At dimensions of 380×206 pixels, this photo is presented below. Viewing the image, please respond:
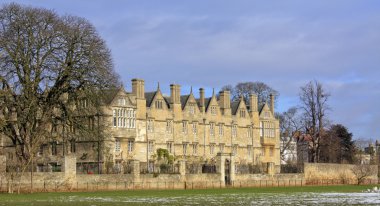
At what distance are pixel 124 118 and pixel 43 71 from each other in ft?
56.4

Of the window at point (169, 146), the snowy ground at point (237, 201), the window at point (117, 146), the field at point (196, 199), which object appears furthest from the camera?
the window at point (169, 146)

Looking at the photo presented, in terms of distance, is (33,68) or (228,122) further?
(228,122)

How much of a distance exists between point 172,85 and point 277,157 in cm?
2266

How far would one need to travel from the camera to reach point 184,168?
211ft

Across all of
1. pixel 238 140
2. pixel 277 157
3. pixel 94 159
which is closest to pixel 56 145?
pixel 94 159

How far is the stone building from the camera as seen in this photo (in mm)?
69750

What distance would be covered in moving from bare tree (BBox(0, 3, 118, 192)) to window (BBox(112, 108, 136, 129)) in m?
13.2

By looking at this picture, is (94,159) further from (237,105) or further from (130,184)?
(237,105)

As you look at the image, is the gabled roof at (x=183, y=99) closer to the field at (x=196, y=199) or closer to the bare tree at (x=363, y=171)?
the bare tree at (x=363, y=171)

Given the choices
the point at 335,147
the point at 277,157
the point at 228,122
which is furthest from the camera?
the point at 335,147

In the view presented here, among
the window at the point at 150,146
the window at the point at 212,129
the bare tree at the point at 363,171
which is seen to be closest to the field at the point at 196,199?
the window at the point at 150,146

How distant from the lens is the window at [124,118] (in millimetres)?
70750

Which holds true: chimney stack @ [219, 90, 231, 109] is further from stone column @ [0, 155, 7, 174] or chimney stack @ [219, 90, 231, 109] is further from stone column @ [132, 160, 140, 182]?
stone column @ [0, 155, 7, 174]

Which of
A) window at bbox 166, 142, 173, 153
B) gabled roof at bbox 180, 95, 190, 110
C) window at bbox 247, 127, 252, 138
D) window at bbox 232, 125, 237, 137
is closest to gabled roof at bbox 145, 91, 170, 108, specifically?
gabled roof at bbox 180, 95, 190, 110
